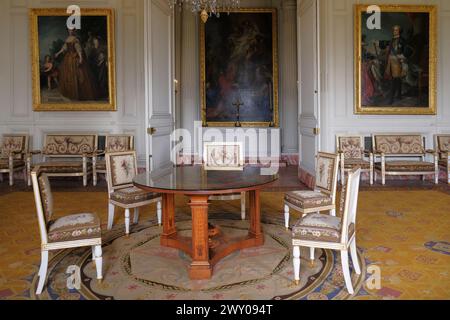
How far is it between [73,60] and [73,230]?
5.54 meters

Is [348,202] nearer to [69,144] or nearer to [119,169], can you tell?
[119,169]

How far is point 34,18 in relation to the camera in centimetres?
766

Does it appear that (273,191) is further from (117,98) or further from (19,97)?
(19,97)

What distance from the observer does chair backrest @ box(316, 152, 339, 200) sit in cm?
396

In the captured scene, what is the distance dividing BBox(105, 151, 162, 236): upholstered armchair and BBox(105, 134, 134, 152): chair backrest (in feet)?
9.52

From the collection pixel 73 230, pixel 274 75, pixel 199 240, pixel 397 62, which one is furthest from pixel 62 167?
pixel 397 62

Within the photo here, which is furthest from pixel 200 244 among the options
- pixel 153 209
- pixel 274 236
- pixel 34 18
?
Result: pixel 34 18

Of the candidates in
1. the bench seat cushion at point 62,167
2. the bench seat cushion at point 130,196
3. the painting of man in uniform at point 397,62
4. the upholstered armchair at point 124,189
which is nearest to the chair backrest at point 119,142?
the bench seat cushion at point 62,167

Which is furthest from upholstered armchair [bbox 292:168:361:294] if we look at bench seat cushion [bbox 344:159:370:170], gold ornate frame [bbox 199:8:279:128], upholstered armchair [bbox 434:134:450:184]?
gold ornate frame [bbox 199:8:279:128]

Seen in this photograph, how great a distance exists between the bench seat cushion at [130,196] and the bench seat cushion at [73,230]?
3.37 ft

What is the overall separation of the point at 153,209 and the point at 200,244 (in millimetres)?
2319

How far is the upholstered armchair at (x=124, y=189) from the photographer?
4203mm

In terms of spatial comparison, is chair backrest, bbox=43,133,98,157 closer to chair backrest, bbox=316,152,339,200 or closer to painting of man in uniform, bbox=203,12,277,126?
painting of man in uniform, bbox=203,12,277,126

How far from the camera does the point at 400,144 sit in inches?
293
